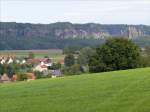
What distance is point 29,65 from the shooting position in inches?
4523

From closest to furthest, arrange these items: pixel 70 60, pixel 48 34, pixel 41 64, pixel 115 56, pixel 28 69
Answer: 1. pixel 115 56
2. pixel 70 60
3. pixel 28 69
4. pixel 41 64
5. pixel 48 34

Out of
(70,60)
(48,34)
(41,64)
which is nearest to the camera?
(70,60)

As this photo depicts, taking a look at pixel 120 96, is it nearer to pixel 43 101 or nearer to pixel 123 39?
pixel 43 101

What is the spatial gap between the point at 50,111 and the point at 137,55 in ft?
112

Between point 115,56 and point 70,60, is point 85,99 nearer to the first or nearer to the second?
point 115,56

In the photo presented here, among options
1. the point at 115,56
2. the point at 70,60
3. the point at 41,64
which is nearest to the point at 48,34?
the point at 41,64

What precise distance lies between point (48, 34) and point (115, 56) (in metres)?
131

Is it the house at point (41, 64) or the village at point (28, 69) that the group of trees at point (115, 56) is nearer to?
the village at point (28, 69)

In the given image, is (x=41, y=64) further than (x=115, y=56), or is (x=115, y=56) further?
(x=41, y=64)

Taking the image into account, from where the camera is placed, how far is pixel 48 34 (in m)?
174

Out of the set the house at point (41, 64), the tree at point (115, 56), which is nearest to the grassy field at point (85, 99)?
the tree at point (115, 56)

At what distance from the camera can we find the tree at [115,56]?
43.3 meters

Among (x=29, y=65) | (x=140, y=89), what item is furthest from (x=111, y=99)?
(x=29, y=65)

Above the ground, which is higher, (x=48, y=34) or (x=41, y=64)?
(x=48, y=34)
